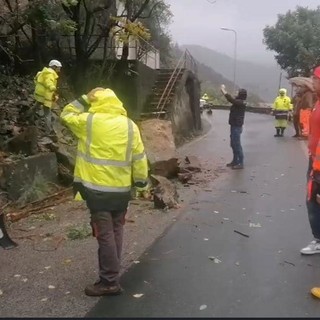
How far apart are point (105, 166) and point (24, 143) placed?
459cm

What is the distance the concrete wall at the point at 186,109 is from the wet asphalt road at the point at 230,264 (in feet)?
30.4

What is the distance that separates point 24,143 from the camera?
28.2 ft

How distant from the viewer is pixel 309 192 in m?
5.18

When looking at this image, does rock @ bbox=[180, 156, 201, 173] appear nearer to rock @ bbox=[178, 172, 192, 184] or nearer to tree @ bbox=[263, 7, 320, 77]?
rock @ bbox=[178, 172, 192, 184]

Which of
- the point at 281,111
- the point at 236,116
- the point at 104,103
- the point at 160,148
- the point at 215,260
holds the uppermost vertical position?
the point at 104,103

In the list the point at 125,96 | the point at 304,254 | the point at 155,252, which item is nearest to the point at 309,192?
the point at 304,254

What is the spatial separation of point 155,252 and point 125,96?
515 inches

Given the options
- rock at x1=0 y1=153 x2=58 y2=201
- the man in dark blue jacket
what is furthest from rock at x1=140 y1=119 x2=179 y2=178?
rock at x1=0 y1=153 x2=58 y2=201

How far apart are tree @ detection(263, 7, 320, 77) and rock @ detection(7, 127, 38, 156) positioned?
26645 mm

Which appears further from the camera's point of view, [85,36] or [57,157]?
[85,36]

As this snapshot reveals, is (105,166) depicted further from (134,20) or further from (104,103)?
(134,20)

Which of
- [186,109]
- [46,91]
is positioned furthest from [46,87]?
[186,109]

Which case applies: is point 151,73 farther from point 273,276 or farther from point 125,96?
point 273,276

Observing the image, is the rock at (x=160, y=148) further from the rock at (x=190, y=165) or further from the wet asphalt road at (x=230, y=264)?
the wet asphalt road at (x=230, y=264)
